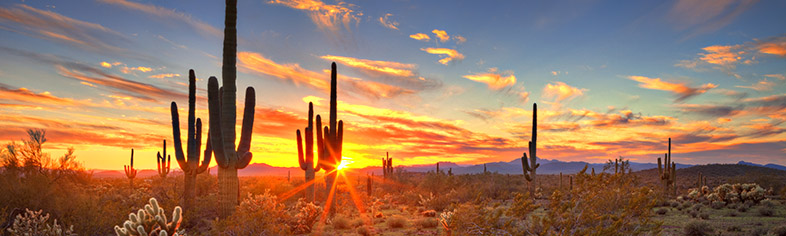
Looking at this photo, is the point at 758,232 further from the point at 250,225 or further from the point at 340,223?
the point at 250,225

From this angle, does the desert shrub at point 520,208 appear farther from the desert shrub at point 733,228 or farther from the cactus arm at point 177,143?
the cactus arm at point 177,143

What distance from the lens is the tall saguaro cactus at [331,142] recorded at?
19.4 meters

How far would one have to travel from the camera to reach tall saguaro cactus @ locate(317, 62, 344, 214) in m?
19.4

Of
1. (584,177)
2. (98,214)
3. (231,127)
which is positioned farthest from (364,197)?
(584,177)

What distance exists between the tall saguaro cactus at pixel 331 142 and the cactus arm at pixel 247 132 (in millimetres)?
4016

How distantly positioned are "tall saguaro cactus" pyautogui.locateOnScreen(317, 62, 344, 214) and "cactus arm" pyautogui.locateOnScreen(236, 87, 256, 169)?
402 cm

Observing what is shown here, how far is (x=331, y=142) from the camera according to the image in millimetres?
19688

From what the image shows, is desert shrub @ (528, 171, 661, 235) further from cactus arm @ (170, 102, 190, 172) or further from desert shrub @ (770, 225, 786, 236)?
cactus arm @ (170, 102, 190, 172)

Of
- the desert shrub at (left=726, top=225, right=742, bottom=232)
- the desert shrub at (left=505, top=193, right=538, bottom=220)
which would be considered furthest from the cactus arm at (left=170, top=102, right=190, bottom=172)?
the desert shrub at (left=726, top=225, right=742, bottom=232)

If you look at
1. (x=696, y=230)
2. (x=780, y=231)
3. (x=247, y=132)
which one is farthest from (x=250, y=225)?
(x=780, y=231)

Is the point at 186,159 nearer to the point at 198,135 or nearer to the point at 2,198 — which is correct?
the point at 198,135

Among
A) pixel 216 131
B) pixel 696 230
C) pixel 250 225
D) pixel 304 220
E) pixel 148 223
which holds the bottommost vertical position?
pixel 304 220

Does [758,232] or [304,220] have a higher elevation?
[758,232]

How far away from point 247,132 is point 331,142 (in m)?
5.18
